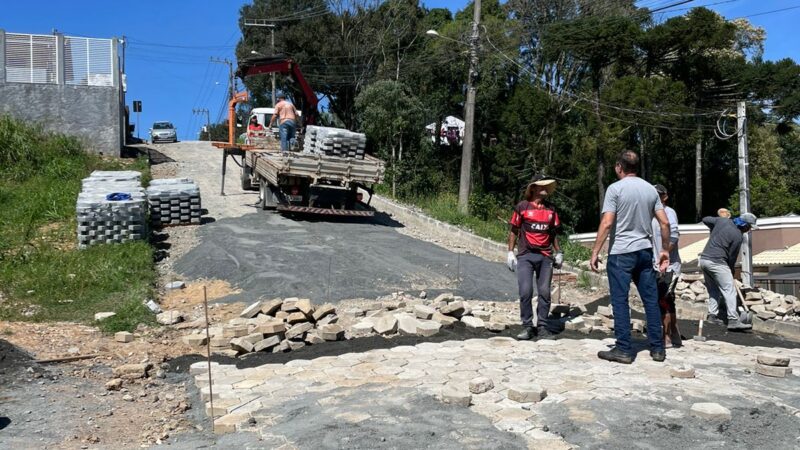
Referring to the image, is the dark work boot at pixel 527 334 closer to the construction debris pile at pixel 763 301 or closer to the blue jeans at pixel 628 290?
the blue jeans at pixel 628 290

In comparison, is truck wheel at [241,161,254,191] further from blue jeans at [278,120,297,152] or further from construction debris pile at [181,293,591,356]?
construction debris pile at [181,293,591,356]

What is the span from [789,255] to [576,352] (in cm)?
2206

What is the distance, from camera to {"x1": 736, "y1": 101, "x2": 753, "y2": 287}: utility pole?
13.5 metres

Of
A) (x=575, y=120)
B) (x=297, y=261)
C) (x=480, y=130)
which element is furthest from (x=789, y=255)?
(x=297, y=261)

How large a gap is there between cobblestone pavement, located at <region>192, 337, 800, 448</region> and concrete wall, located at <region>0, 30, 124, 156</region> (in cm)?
1978

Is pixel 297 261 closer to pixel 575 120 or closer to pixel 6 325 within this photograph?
pixel 6 325

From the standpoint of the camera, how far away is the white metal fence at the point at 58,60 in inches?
907

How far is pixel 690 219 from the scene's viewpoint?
42094 millimetres

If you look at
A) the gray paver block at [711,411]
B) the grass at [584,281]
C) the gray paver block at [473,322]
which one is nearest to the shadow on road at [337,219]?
the grass at [584,281]

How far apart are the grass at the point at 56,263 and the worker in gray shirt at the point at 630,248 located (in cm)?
573

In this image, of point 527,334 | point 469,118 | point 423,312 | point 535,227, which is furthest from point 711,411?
point 469,118

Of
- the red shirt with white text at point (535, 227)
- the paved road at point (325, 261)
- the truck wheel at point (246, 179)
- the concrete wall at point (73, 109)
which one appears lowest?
the paved road at point (325, 261)

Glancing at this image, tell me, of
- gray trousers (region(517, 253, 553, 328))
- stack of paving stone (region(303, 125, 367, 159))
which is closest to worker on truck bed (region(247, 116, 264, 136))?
stack of paving stone (region(303, 125, 367, 159))

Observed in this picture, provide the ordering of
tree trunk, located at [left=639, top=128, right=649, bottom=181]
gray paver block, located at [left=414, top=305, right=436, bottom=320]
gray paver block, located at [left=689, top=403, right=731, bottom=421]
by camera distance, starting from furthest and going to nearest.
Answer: tree trunk, located at [left=639, top=128, right=649, bottom=181] < gray paver block, located at [left=414, top=305, right=436, bottom=320] < gray paver block, located at [left=689, top=403, right=731, bottom=421]
